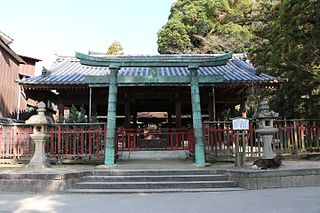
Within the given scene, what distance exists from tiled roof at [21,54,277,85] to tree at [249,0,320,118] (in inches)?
47.4

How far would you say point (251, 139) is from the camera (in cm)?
1097

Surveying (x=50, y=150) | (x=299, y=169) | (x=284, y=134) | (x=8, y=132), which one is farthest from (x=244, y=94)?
(x=8, y=132)

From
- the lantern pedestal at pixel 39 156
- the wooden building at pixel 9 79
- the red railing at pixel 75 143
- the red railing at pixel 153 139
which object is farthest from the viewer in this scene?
the wooden building at pixel 9 79

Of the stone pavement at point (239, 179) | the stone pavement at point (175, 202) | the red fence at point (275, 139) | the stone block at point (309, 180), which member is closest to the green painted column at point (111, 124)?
the stone pavement at point (239, 179)

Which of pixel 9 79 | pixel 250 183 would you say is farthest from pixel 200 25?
pixel 250 183

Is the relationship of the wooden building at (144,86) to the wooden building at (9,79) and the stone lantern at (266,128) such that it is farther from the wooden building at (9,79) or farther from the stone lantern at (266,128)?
the wooden building at (9,79)

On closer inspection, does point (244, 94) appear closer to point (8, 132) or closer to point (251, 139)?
point (251, 139)

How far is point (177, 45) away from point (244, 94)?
18.2 meters

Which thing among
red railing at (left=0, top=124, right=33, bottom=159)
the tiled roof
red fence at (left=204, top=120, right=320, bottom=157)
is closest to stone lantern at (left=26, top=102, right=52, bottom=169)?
red railing at (left=0, top=124, right=33, bottom=159)

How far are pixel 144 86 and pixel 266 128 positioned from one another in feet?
23.6

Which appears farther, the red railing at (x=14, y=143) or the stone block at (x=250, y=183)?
the red railing at (x=14, y=143)

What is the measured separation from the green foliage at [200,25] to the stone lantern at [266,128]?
831 inches

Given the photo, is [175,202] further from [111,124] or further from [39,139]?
[39,139]

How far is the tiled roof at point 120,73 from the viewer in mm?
13555
